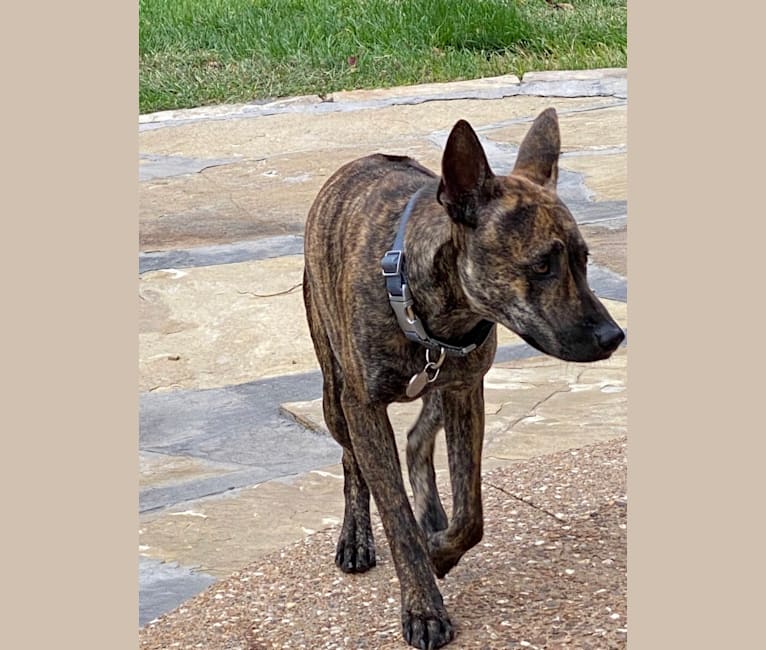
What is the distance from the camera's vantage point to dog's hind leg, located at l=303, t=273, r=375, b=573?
14.5 feet

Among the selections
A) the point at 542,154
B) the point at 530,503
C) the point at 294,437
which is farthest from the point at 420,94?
the point at 542,154

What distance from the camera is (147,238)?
328 inches

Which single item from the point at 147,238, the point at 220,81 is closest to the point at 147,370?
the point at 147,238

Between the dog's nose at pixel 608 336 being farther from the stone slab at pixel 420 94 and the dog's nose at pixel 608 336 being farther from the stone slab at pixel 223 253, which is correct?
the stone slab at pixel 420 94

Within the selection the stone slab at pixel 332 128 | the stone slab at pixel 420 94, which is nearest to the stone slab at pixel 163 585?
the stone slab at pixel 332 128

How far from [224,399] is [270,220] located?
263 cm

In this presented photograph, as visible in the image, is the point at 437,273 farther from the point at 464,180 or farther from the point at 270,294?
the point at 270,294

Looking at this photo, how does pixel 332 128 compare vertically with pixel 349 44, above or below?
below

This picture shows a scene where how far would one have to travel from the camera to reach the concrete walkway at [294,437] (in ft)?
13.5

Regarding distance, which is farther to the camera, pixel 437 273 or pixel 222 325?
pixel 222 325

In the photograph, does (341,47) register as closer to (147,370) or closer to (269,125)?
(269,125)

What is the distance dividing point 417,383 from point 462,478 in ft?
1.34

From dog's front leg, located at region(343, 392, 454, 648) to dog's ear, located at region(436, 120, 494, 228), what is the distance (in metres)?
0.63

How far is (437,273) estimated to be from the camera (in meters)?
3.79
